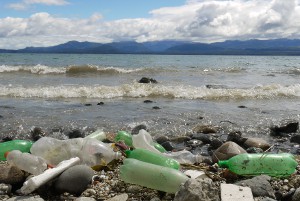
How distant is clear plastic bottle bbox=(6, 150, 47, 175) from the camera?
3955mm

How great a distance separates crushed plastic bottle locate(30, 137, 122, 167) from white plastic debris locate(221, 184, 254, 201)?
1.39 metres

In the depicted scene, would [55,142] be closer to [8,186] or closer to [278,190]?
[8,186]

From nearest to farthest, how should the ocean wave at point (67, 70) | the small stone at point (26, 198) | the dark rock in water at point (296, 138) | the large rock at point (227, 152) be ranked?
1. the small stone at point (26, 198)
2. the large rock at point (227, 152)
3. the dark rock in water at point (296, 138)
4. the ocean wave at point (67, 70)

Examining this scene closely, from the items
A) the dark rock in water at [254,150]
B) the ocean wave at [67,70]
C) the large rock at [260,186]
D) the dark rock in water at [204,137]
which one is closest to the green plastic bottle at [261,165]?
the large rock at [260,186]

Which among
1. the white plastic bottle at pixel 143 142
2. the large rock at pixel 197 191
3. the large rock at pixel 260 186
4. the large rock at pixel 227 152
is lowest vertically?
the large rock at pixel 227 152

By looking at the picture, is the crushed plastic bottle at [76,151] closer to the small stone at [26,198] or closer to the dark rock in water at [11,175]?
the dark rock in water at [11,175]

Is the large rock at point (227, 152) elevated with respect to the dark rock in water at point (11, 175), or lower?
lower

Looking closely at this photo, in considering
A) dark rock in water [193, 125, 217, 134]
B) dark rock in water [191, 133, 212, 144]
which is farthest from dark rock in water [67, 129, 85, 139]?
dark rock in water [193, 125, 217, 134]

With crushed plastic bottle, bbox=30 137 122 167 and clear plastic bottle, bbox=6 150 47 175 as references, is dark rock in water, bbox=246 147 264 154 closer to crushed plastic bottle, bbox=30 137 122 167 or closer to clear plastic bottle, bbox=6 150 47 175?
crushed plastic bottle, bbox=30 137 122 167

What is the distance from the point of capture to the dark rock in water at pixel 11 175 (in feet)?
12.3

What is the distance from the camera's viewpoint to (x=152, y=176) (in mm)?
3695

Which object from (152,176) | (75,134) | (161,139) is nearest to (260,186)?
(152,176)

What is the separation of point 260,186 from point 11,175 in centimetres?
244

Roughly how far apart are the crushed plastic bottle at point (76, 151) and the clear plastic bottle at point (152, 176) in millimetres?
611
